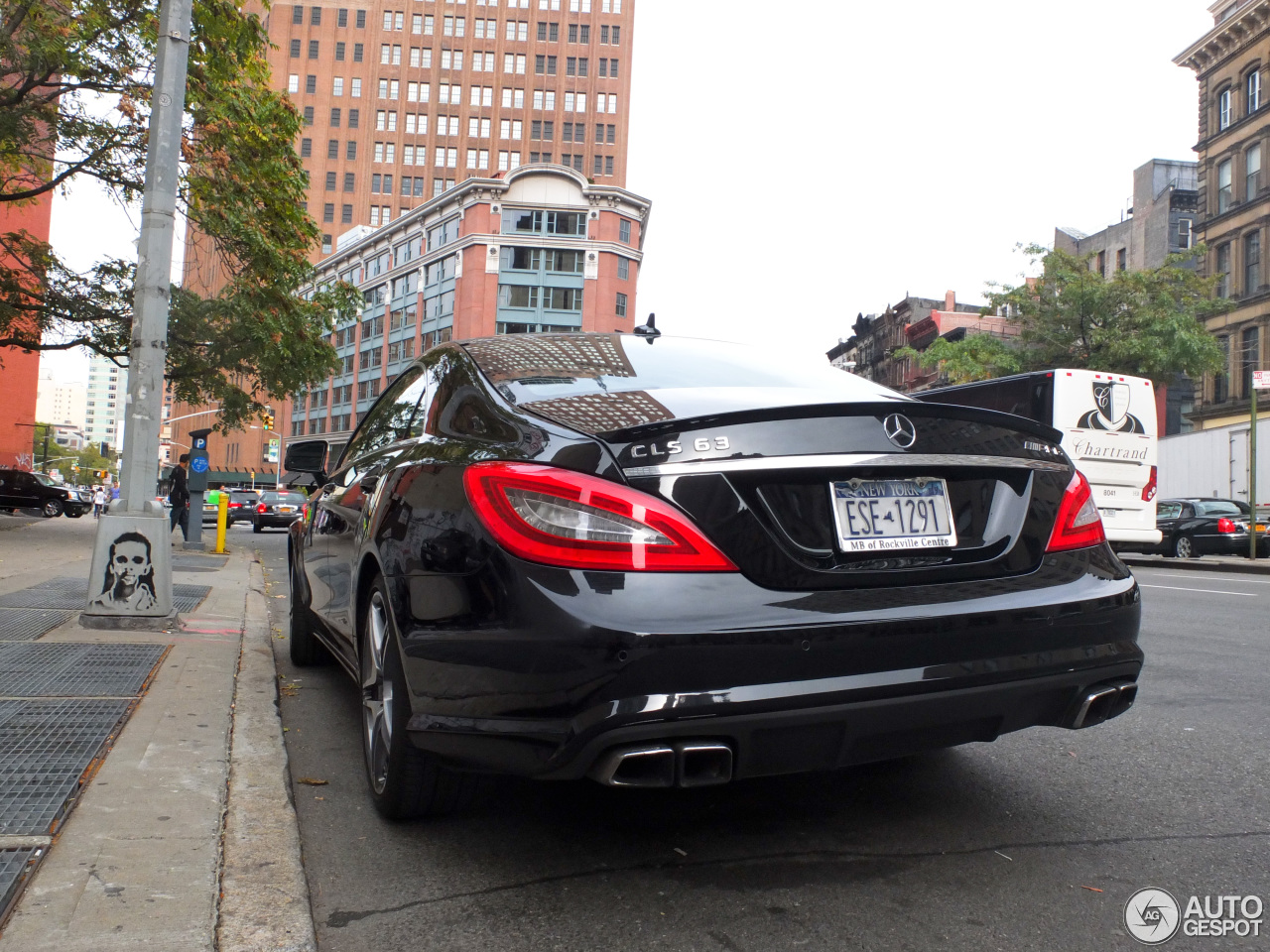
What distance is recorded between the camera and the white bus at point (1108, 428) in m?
17.6

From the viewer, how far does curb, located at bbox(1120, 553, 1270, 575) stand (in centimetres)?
1948

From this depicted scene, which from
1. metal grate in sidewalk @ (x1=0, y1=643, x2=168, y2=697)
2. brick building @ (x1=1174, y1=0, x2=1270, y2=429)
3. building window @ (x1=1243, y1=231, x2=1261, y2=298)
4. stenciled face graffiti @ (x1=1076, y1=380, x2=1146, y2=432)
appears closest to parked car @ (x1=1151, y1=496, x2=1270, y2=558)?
stenciled face graffiti @ (x1=1076, y1=380, x2=1146, y2=432)

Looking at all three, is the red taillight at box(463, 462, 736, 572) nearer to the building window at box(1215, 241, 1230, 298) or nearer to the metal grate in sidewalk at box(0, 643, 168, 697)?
the metal grate in sidewalk at box(0, 643, 168, 697)

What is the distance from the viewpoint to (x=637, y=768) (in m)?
2.41

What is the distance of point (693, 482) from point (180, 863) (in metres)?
1.62

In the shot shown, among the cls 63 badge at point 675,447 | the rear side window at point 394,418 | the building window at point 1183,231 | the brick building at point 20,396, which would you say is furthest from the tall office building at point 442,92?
the cls 63 badge at point 675,447

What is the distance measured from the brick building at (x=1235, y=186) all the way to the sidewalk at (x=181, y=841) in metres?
40.1

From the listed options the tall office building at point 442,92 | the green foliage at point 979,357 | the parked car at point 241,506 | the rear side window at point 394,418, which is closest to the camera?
the rear side window at point 394,418

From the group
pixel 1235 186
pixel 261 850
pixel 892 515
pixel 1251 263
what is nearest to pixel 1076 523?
pixel 892 515

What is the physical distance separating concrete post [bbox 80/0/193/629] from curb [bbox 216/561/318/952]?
242 centimetres

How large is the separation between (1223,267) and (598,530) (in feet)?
147

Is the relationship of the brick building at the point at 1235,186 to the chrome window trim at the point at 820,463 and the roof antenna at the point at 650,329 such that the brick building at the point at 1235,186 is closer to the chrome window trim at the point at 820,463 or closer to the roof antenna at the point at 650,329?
the roof antenna at the point at 650,329

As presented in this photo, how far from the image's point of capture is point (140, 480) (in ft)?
22.6

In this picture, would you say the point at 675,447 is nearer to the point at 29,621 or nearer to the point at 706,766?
the point at 706,766
